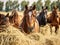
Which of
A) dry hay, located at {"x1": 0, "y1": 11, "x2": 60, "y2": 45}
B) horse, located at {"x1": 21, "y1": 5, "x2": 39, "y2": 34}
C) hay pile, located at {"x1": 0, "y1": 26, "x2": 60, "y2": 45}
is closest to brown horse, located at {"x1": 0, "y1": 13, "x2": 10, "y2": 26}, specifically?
horse, located at {"x1": 21, "y1": 5, "x2": 39, "y2": 34}

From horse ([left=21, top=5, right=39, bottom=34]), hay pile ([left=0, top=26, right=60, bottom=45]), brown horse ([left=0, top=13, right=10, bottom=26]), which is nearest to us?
hay pile ([left=0, top=26, right=60, bottom=45])

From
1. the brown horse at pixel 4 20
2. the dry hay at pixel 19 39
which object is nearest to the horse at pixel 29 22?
the brown horse at pixel 4 20

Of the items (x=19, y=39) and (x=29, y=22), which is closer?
(x=19, y=39)

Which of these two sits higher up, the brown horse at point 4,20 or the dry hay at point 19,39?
the brown horse at point 4,20

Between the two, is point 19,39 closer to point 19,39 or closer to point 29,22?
point 19,39

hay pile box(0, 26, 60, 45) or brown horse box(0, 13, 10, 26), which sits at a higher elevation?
brown horse box(0, 13, 10, 26)

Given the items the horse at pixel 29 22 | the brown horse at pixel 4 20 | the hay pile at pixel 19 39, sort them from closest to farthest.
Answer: the hay pile at pixel 19 39 < the brown horse at pixel 4 20 < the horse at pixel 29 22

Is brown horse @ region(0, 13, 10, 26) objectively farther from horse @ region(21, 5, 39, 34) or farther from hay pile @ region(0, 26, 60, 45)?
hay pile @ region(0, 26, 60, 45)

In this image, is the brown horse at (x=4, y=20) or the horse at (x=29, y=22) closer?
the brown horse at (x=4, y=20)

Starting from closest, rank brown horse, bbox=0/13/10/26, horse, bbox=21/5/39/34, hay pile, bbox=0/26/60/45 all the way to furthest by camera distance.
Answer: hay pile, bbox=0/26/60/45 < brown horse, bbox=0/13/10/26 < horse, bbox=21/5/39/34

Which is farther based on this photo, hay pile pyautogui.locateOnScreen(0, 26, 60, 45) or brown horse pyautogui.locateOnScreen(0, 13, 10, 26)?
brown horse pyautogui.locateOnScreen(0, 13, 10, 26)


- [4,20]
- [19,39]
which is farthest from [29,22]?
[19,39]

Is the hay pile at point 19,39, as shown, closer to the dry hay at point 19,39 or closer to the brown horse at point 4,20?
the dry hay at point 19,39

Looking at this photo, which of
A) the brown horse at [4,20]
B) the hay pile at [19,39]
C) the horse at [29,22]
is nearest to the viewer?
the hay pile at [19,39]
